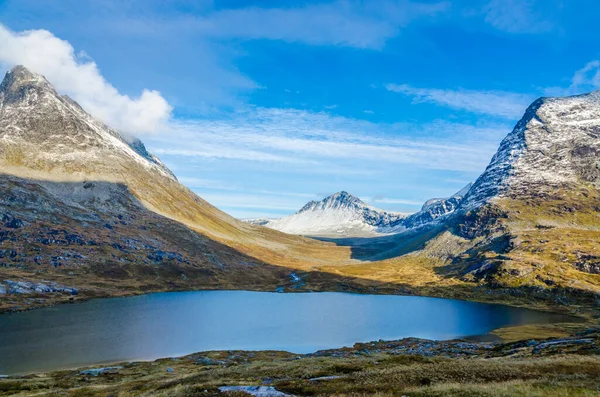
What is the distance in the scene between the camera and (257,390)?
30969 mm

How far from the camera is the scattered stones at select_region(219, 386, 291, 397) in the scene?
2953 cm

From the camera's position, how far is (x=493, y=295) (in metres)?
197

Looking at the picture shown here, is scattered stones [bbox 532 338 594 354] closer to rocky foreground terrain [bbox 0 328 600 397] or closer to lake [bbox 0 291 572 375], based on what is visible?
rocky foreground terrain [bbox 0 328 600 397]

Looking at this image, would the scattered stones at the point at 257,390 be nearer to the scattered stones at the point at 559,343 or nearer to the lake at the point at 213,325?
the scattered stones at the point at 559,343

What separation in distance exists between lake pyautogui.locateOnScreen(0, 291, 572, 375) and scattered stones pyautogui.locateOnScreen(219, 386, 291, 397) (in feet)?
182

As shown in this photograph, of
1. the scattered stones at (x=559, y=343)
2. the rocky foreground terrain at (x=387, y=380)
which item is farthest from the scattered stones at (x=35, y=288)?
the scattered stones at (x=559, y=343)

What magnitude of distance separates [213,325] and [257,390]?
92.2m

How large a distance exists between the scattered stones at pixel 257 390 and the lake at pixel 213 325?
5547 cm

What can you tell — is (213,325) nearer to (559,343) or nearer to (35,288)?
(35,288)

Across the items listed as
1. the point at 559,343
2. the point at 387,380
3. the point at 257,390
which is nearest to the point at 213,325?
the point at 559,343

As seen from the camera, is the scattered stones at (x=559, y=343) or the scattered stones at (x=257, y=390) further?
the scattered stones at (x=559, y=343)

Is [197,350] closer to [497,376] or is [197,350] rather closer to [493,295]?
[497,376]

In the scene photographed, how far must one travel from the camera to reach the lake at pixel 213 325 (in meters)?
82.7

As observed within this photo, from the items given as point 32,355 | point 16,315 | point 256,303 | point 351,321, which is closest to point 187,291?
point 256,303
